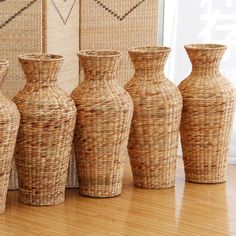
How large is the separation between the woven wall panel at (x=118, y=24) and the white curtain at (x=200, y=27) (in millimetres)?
374

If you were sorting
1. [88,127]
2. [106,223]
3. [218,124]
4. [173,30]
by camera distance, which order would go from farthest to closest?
[173,30] < [218,124] < [88,127] < [106,223]

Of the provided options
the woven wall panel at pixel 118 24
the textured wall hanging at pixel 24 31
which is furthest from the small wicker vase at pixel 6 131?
the woven wall panel at pixel 118 24

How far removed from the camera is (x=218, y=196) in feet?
11.2

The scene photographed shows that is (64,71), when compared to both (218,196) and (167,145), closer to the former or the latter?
(167,145)

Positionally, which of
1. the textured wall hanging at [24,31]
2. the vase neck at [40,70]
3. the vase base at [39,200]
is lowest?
the vase base at [39,200]

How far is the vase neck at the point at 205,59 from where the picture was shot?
348cm

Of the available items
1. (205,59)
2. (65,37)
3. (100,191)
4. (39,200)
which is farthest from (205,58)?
(39,200)

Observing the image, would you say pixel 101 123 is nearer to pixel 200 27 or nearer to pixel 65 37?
pixel 65 37

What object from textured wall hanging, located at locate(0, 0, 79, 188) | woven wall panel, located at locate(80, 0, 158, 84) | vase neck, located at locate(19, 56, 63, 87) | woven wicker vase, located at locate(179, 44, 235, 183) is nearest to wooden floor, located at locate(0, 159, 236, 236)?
woven wicker vase, located at locate(179, 44, 235, 183)

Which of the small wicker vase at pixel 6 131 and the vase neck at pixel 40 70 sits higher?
the vase neck at pixel 40 70

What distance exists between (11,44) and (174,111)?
2.29 feet

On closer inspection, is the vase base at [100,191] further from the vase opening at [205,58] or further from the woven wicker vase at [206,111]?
the vase opening at [205,58]

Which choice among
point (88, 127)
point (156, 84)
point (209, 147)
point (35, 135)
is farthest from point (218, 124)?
point (35, 135)

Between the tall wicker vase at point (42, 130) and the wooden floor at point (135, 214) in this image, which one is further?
the tall wicker vase at point (42, 130)
